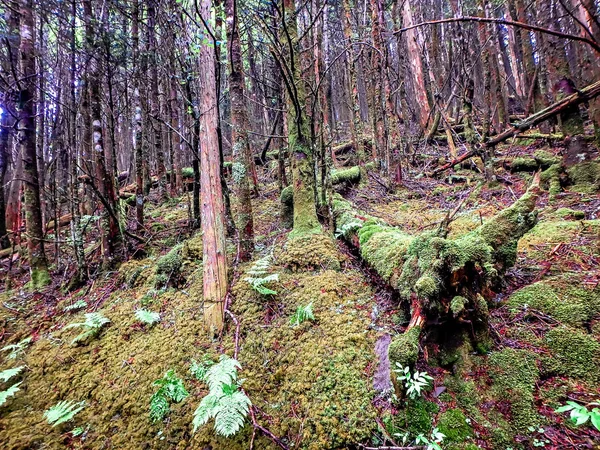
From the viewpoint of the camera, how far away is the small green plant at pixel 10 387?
3.53m

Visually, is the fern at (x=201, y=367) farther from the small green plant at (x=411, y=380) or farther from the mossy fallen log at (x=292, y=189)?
the mossy fallen log at (x=292, y=189)

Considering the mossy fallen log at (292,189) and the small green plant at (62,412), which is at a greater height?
the mossy fallen log at (292,189)

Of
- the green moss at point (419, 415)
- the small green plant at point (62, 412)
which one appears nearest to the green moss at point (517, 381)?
the green moss at point (419, 415)

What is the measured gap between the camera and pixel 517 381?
2445mm

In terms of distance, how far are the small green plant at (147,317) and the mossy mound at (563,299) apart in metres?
4.44

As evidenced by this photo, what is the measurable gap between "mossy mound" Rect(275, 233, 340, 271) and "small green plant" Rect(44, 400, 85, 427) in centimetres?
292

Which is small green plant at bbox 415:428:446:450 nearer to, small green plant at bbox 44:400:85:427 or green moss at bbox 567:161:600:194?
small green plant at bbox 44:400:85:427

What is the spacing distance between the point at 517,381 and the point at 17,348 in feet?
21.6

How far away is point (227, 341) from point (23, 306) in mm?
5253

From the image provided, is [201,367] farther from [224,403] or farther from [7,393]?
[7,393]

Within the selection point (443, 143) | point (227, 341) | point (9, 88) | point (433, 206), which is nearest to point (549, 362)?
point (227, 341)

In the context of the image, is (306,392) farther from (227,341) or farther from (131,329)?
(131,329)

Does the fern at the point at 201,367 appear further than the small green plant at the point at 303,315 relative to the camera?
No

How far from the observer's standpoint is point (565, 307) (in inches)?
115
